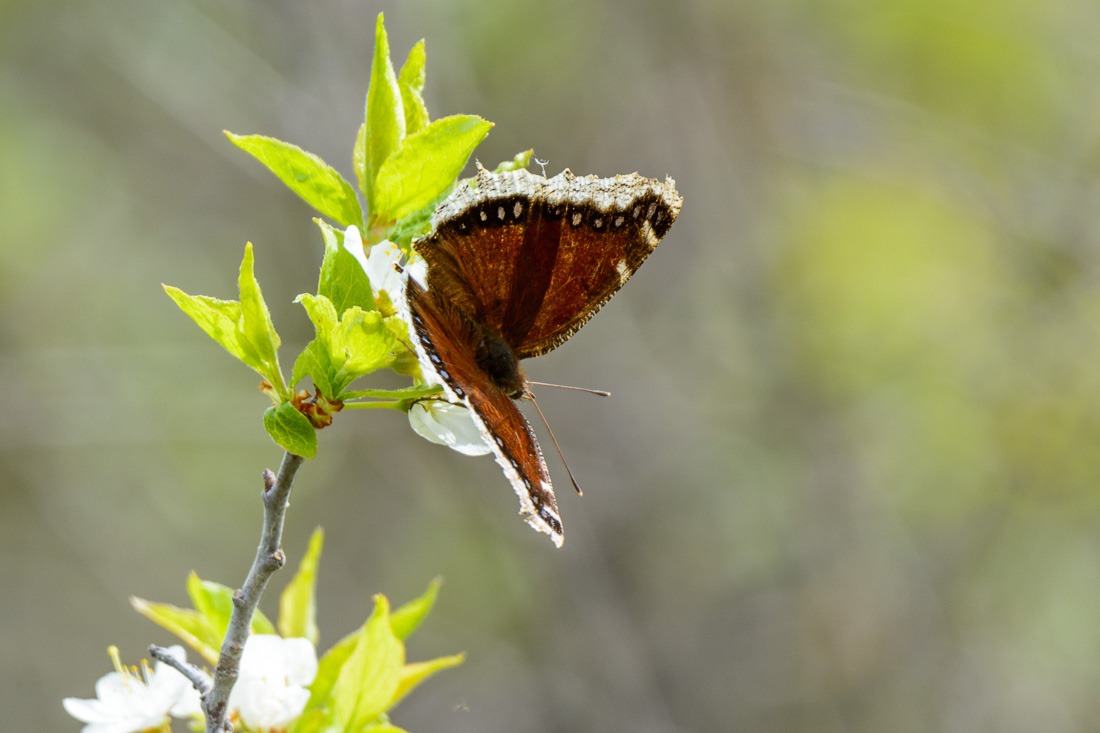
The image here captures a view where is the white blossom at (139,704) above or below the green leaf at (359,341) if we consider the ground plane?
below

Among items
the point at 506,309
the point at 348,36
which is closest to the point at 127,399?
the point at 348,36

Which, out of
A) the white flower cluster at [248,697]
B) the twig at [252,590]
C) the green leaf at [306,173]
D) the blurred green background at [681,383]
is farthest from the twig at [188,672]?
the blurred green background at [681,383]

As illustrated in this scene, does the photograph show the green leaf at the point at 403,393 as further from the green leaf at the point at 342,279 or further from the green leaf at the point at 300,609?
the green leaf at the point at 300,609

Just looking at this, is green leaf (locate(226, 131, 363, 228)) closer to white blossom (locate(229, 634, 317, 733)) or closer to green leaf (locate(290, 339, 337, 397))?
green leaf (locate(290, 339, 337, 397))

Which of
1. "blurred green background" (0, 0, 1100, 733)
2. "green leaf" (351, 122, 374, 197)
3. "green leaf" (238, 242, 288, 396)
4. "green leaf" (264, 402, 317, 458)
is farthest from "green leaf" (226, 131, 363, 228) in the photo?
"blurred green background" (0, 0, 1100, 733)

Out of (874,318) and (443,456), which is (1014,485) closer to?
(874,318)

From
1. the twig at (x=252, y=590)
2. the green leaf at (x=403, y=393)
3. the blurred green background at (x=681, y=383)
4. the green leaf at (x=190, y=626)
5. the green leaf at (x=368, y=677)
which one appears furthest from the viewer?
the blurred green background at (x=681, y=383)

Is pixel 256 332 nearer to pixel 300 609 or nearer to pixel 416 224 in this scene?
pixel 416 224
